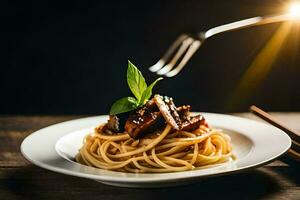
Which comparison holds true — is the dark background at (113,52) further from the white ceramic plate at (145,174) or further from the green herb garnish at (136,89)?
the green herb garnish at (136,89)

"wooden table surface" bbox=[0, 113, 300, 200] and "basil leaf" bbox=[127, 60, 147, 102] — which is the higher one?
"basil leaf" bbox=[127, 60, 147, 102]

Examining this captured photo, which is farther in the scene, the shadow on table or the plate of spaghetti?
the plate of spaghetti

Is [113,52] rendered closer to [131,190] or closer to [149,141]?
[149,141]

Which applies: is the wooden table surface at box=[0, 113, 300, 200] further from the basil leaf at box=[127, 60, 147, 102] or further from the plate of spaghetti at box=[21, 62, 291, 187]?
the basil leaf at box=[127, 60, 147, 102]

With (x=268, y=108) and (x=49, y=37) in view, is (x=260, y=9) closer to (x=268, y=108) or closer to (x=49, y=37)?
(x=268, y=108)

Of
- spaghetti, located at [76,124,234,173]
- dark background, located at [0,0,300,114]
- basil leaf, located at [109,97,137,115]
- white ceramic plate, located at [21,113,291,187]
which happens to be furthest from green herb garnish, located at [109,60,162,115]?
dark background, located at [0,0,300,114]

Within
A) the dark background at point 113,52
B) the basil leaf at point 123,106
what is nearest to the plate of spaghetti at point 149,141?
the basil leaf at point 123,106
